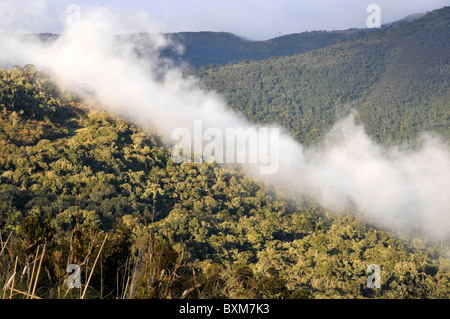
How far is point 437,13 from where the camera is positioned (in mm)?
176125

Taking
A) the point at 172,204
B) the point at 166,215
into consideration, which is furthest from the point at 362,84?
the point at 166,215

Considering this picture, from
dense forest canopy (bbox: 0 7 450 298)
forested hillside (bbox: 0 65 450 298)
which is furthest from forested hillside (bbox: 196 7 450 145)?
forested hillside (bbox: 0 65 450 298)

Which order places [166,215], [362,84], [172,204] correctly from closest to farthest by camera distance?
[166,215]
[172,204]
[362,84]

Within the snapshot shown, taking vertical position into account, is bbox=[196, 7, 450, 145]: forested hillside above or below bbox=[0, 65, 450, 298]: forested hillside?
above

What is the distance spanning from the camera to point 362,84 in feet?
502

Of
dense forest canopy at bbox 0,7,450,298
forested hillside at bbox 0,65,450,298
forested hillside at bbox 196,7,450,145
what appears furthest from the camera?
forested hillside at bbox 196,7,450,145

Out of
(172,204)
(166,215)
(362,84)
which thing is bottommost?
(166,215)

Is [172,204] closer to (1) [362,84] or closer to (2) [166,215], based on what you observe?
(2) [166,215]

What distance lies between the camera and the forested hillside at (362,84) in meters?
123

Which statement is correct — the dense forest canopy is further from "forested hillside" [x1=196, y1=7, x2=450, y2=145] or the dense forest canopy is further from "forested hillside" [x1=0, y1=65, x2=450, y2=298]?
"forested hillside" [x1=196, y1=7, x2=450, y2=145]

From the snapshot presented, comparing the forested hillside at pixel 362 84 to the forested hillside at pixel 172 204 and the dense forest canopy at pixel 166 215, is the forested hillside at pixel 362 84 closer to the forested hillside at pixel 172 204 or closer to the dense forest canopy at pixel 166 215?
the dense forest canopy at pixel 166 215

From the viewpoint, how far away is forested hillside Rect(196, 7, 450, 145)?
123m

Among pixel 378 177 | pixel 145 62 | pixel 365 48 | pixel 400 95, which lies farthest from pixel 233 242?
pixel 365 48
